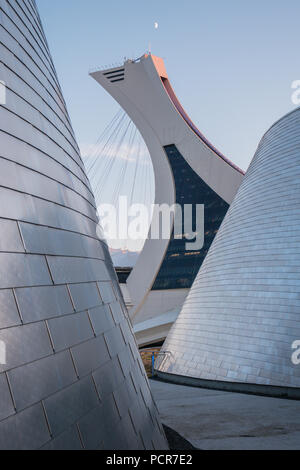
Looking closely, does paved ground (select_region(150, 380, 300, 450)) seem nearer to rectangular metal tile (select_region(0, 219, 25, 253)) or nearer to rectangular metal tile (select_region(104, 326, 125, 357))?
rectangular metal tile (select_region(104, 326, 125, 357))

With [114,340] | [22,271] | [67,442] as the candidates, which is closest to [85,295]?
[114,340]

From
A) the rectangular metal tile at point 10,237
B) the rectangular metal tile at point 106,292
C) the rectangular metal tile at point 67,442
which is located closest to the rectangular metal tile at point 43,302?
the rectangular metal tile at point 10,237

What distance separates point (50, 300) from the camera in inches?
159

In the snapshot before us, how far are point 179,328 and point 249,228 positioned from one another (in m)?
5.15

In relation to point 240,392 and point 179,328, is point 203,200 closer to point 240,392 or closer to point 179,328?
point 179,328

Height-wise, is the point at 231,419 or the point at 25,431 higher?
the point at 25,431

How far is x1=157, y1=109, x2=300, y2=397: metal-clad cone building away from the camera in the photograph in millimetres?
13718

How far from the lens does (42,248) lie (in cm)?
418

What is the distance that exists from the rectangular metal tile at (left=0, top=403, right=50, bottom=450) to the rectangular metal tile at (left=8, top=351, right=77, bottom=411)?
72mm

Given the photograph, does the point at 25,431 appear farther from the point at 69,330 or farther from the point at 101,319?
the point at 101,319

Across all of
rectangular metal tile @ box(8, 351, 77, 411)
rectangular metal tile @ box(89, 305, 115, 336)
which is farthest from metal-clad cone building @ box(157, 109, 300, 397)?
rectangular metal tile @ box(8, 351, 77, 411)

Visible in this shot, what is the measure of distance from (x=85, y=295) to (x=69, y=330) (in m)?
0.80

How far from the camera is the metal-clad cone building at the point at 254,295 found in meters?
13.7
